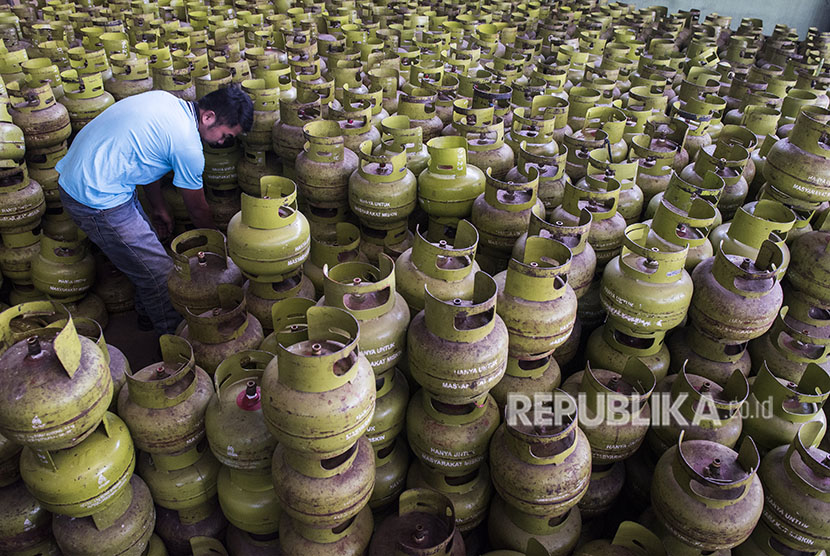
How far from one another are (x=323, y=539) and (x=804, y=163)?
3.21 meters

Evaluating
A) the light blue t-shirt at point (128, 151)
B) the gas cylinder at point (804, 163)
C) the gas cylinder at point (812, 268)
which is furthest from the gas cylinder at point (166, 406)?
the gas cylinder at point (804, 163)

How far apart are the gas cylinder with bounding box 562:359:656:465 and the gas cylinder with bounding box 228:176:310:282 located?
60.4 inches

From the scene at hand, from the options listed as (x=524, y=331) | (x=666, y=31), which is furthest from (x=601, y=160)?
(x=666, y=31)

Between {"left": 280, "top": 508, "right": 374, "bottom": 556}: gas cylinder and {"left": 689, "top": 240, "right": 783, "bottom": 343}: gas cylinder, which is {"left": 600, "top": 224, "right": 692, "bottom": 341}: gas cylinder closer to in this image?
{"left": 689, "top": 240, "right": 783, "bottom": 343}: gas cylinder

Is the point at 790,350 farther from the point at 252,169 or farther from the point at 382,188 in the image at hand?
the point at 252,169

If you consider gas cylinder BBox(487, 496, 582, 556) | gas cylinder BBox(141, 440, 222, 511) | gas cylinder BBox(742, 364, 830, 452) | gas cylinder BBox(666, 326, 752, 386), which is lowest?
gas cylinder BBox(487, 496, 582, 556)

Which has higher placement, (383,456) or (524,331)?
(524,331)

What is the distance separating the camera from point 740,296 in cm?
271

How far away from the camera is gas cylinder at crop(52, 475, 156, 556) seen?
2.33 metres

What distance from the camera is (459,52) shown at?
581cm

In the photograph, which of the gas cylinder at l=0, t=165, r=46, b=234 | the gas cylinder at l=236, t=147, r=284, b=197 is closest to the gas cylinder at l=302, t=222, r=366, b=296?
the gas cylinder at l=236, t=147, r=284, b=197

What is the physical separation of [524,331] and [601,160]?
5.42ft

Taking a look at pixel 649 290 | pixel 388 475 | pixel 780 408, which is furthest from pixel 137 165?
pixel 780 408

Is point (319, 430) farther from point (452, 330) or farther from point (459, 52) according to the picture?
point (459, 52)
